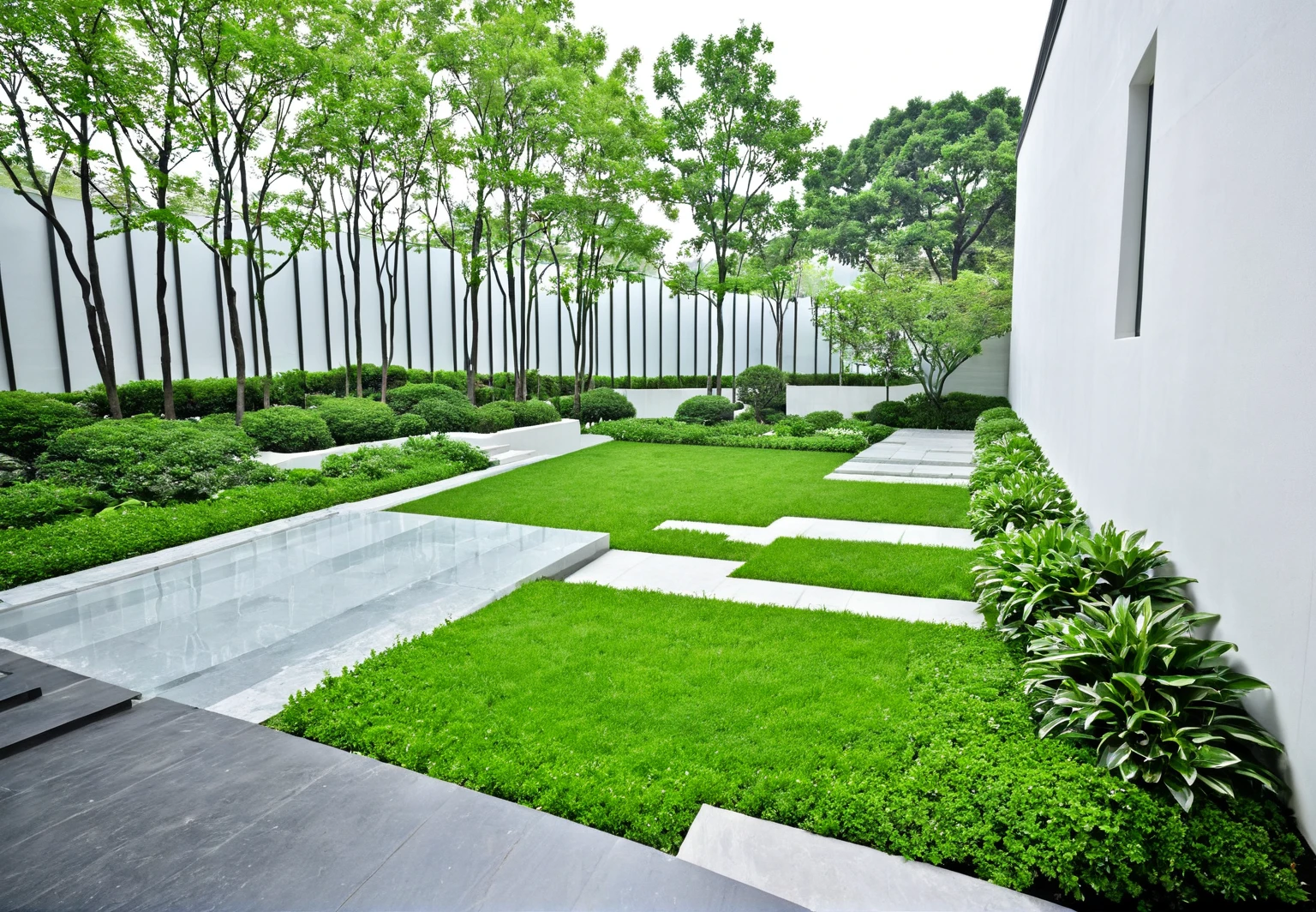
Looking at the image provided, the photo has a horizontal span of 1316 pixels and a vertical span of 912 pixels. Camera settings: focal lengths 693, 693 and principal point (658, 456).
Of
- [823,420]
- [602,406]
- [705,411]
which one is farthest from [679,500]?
[823,420]

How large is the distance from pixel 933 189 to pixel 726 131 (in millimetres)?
11987

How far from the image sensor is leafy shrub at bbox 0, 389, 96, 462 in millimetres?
8812

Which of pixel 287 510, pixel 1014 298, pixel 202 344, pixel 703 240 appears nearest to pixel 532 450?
pixel 287 510

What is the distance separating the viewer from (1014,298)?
50.2 feet

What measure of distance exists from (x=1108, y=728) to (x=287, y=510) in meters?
7.90

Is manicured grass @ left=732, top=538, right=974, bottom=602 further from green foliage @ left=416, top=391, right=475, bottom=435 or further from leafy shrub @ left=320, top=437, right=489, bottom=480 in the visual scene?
green foliage @ left=416, top=391, right=475, bottom=435

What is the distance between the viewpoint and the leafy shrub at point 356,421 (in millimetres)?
11461

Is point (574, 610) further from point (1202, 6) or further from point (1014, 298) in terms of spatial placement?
point (1014, 298)

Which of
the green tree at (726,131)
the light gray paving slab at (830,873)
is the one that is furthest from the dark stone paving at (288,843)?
the green tree at (726,131)

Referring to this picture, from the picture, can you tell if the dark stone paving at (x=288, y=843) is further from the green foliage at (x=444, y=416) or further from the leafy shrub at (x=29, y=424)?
the green foliage at (x=444, y=416)

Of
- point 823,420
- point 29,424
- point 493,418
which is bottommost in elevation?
point 823,420

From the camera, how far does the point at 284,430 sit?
33.7 ft

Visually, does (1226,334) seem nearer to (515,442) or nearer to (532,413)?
(515,442)

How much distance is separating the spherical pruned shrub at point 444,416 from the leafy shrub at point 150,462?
4.11 meters
